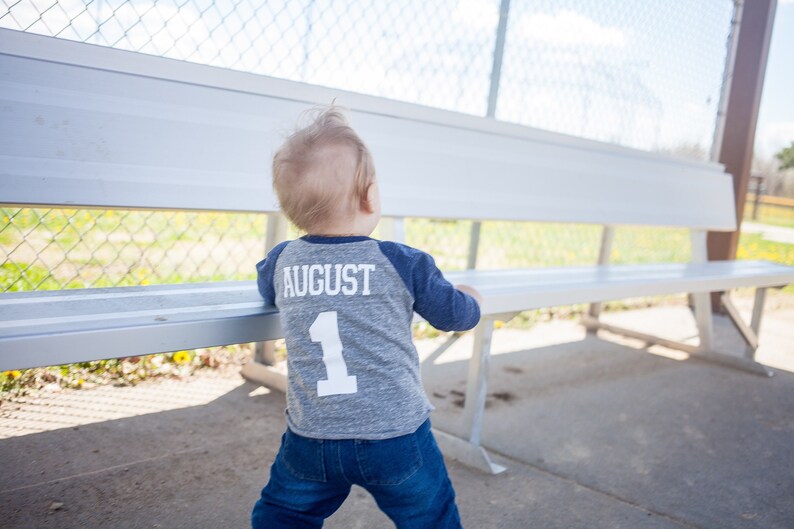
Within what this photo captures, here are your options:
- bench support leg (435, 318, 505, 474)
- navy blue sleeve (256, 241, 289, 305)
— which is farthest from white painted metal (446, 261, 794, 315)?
navy blue sleeve (256, 241, 289, 305)

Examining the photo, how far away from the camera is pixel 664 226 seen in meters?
3.95

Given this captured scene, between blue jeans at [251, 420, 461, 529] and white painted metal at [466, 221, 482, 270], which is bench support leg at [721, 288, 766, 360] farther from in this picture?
blue jeans at [251, 420, 461, 529]

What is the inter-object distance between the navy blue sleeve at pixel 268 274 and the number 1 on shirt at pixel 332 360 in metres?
0.26

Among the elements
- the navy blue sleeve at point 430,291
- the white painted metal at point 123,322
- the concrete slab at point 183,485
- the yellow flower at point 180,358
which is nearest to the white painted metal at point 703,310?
the concrete slab at point 183,485

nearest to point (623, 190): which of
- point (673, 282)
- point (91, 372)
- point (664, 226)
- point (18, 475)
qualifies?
point (664, 226)

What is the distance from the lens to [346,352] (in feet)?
4.50

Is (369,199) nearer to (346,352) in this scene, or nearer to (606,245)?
(346,352)

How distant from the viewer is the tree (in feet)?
27.7

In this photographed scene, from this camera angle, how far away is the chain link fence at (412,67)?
256 cm

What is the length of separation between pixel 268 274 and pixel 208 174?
558mm

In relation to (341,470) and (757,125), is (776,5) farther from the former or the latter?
(341,470)

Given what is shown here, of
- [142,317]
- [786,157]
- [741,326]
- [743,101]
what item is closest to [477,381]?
[142,317]

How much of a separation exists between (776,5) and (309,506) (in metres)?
5.67

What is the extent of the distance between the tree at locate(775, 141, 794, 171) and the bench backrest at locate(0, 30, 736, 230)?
6596mm
